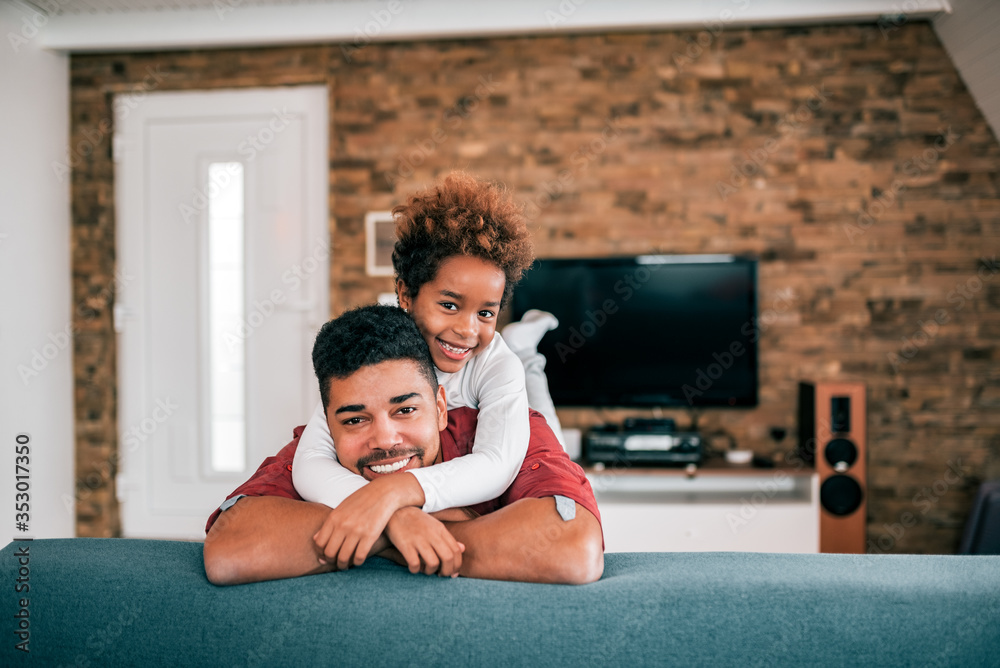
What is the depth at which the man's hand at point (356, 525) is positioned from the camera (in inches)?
30.0

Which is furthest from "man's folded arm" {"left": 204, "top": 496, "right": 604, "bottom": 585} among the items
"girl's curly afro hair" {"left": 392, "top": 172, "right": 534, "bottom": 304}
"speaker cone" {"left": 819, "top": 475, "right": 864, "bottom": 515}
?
"speaker cone" {"left": 819, "top": 475, "right": 864, "bottom": 515}

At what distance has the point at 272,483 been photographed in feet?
3.17

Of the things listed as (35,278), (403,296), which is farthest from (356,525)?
(35,278)

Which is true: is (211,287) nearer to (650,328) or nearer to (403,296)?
(650,328)

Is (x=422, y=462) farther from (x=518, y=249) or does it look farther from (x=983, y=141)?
(x=983, y=141)

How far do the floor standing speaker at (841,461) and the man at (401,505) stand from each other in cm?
242

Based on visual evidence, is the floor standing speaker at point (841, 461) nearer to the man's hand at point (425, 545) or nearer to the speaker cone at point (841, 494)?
the speaker cone at point (841, 494)

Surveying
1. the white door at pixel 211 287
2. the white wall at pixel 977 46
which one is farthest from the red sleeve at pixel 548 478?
the white wall at pixel 977 46

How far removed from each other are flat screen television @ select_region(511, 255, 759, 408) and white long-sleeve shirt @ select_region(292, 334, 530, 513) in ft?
7.26

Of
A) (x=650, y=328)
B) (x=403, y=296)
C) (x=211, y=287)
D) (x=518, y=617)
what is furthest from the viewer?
(x=211, y=287)

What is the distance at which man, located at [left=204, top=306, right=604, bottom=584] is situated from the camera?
2.49 ft

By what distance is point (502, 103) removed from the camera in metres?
3.49

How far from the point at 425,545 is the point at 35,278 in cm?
368

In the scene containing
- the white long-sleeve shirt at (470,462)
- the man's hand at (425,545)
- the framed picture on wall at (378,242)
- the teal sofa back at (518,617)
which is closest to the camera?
the teal sofa back at (518,617)
